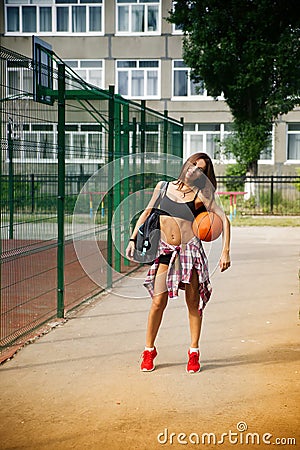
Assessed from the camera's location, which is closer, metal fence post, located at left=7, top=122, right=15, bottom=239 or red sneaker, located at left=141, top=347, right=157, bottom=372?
red sneaker, located at left=141, top=347, right=157, bottom=372

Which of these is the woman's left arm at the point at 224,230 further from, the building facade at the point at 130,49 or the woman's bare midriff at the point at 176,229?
the building facade at the point at 130,49

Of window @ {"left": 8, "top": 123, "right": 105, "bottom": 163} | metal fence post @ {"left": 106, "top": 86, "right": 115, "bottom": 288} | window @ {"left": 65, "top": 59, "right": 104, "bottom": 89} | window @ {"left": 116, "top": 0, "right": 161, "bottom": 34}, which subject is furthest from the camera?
window @ {"left": 65, "top": 59, "right": 104, "bottom": 89}

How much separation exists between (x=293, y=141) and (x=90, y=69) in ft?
31.2

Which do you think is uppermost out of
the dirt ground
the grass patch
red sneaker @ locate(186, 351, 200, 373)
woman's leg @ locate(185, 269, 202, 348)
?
woman's leg @ locate(185, 269, 202, 348)

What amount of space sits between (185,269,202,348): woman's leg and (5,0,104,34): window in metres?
30.7

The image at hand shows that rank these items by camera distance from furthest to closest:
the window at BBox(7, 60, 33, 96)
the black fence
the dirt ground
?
the black fence < the window at BBox(7, 60, 33, 96) < the dirt ground

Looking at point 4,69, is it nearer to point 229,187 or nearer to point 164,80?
point 229,187

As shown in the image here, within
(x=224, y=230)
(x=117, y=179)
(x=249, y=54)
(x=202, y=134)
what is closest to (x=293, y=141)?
(x=202, y=134)

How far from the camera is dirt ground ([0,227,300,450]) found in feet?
16.9

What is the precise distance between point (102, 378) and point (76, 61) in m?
31.1

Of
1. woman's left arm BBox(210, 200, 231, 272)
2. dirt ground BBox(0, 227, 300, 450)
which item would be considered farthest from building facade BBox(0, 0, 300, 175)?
woman's left arm BBox(210, 200, 231, 272)

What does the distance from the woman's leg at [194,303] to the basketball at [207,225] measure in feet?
1.02

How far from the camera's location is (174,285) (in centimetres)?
662

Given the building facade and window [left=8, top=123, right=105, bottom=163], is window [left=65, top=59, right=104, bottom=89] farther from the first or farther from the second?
window [left=8, top=123, right=105, bottom=163]
